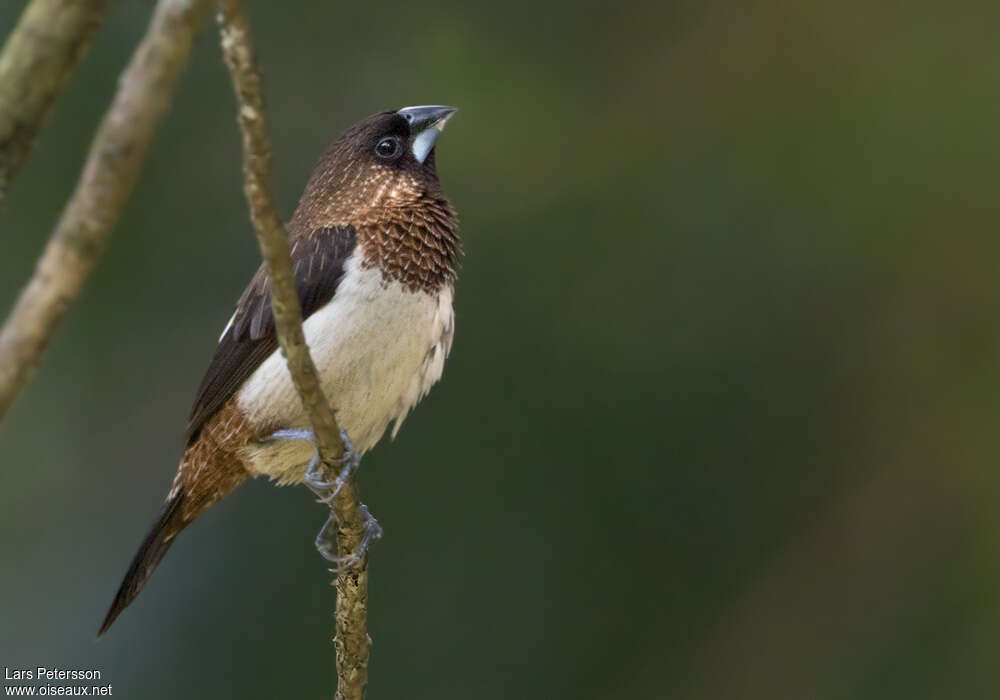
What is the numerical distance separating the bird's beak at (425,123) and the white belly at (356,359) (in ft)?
2.26

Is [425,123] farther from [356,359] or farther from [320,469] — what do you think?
[320,469]

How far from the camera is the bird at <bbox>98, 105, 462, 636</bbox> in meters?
3.30

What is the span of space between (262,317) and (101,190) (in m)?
1.87

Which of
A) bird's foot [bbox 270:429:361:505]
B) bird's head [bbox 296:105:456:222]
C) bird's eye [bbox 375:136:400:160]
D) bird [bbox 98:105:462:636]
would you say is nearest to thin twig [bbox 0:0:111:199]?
bird's foot [bbox 270:429:361:505]

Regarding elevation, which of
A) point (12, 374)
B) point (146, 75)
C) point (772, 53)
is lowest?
point (12, 374)

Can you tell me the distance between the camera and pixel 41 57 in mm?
1744

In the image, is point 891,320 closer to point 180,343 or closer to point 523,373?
point 523,373

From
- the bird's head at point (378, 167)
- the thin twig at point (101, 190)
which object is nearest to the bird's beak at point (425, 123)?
the bird's head at point (378, 167)

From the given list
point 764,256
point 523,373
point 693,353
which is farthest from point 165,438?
point 764,256

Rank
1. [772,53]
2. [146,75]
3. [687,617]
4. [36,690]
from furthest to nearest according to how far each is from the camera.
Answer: [772,53]
[687,617]
[36,690]
[146,75]

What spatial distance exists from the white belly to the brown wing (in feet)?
0.12

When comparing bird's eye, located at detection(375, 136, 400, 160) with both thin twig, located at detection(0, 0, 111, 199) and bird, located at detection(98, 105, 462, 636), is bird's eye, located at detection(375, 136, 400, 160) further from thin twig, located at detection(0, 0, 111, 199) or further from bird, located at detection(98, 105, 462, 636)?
thin twig, located at detection(0, 0, 111, 199)

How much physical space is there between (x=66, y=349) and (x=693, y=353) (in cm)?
288

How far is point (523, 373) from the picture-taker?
549 centimetres
